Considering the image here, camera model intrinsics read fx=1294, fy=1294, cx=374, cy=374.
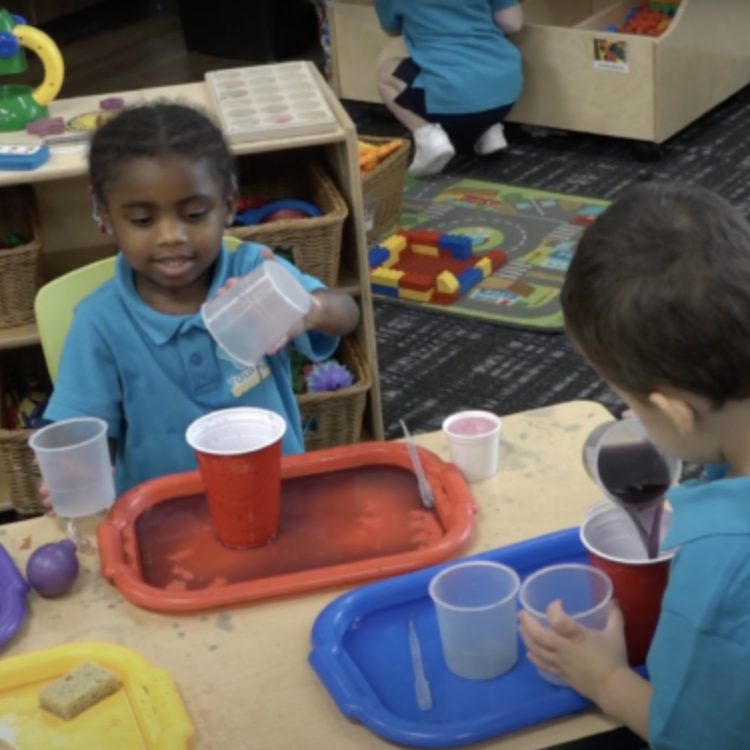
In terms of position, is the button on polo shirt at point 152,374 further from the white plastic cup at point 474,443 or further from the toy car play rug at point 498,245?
the toy car play rug at point 498,245

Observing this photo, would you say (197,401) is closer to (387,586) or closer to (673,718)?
(387,586)

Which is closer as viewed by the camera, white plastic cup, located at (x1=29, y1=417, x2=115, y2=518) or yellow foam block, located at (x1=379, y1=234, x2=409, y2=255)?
white plastic cup, located at (x1=29, y1=417, x2=115, y2=518)

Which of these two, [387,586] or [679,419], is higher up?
[679,419]

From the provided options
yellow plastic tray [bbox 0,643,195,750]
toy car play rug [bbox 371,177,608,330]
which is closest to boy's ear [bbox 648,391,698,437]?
yellow plastic tray [bbox 0,643,195,750]

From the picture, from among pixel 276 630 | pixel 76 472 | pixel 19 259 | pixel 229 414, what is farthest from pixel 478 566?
pixel 19 259

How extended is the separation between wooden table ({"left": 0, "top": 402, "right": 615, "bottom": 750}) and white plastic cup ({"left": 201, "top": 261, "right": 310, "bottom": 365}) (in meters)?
0.21

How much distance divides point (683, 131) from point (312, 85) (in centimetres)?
199

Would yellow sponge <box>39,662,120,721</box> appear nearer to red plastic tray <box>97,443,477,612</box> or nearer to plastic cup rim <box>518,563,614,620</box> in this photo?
red plastic tray <box>97,443,477,612</box>

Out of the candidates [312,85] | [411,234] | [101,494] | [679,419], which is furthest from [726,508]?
[411,234]

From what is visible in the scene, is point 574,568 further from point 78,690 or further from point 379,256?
point 379,256

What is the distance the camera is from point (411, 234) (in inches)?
133

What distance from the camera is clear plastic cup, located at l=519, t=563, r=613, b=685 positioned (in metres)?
1.07

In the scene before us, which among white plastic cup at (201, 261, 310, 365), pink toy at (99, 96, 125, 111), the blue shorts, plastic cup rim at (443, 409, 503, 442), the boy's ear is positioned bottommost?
the blue shorts

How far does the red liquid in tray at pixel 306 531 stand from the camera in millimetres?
1235
